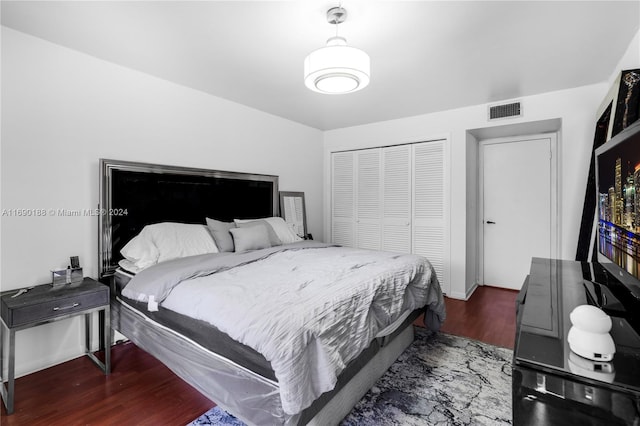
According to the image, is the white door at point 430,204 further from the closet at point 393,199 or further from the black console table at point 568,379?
the black console table at point 568,379

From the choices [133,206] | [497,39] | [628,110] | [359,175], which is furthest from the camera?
[359,175]

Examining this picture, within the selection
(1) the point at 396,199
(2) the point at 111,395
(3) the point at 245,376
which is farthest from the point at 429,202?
(2) the point at 111,395

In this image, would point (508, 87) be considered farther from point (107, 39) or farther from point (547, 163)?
point (107, 39)

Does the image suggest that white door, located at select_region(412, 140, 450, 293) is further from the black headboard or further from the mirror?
the black headboard

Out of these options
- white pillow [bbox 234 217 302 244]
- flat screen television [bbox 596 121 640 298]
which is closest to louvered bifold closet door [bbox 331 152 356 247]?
white pillow [bbox 234 217 302 244]

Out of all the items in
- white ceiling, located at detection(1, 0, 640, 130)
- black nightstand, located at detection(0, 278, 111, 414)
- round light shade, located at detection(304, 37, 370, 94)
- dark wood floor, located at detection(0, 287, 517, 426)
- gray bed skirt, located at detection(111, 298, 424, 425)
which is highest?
white ceiling, located at detection(1, 0, 640, 130)

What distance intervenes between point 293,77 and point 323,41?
2.36ft

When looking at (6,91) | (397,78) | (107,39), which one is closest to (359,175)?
(397,78)

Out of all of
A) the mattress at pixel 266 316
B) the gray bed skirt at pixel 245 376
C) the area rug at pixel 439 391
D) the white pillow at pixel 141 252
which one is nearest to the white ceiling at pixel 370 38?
the white pillow at pixel 141 252

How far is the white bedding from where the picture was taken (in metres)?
1.34

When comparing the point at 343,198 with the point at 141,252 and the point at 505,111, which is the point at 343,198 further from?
the point at 141,252

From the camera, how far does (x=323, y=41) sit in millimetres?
2236

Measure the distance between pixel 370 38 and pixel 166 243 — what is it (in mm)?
2289

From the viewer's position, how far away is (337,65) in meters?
1.79
